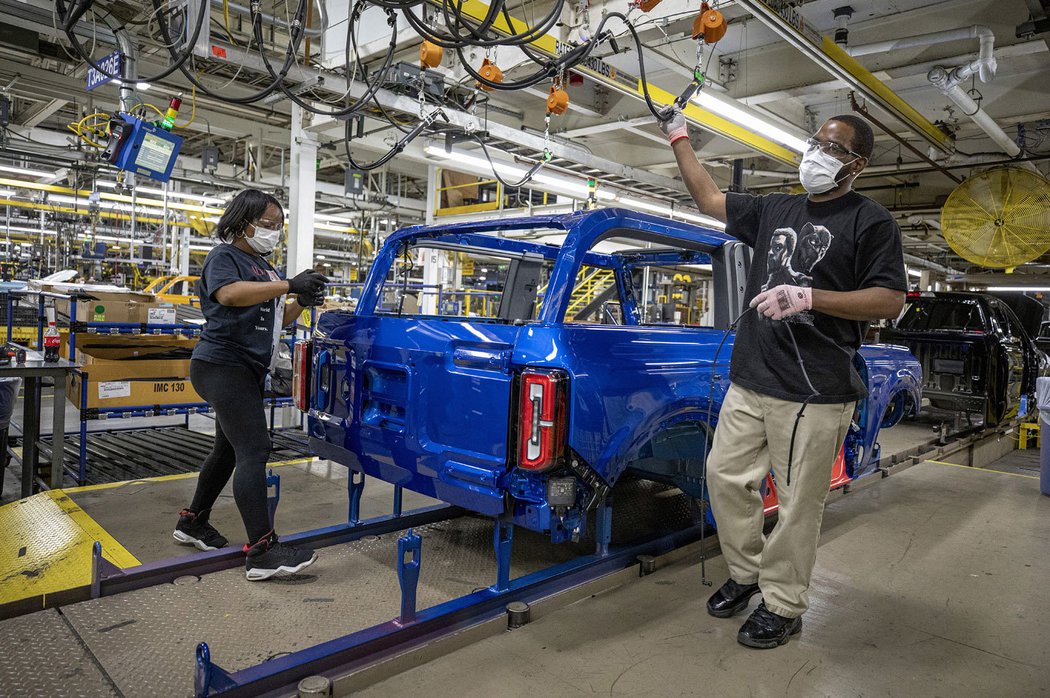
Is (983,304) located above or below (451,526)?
above

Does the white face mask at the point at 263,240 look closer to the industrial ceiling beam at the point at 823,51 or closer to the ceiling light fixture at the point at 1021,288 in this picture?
the industrial ceiling beam at the point at 823,51

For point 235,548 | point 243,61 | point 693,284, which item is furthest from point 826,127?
point 693,284

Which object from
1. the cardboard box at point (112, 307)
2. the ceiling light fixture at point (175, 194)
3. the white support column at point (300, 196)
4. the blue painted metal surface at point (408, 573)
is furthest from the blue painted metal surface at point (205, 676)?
the ceiling light fixture at point (175, 194)

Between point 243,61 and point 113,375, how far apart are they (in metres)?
2.51

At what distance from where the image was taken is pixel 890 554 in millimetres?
3830

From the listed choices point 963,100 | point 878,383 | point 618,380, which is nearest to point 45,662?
point 618,380

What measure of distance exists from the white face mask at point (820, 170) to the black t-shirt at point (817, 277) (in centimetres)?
7

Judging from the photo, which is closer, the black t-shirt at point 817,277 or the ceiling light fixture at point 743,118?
the black t-shirt at point 817,277

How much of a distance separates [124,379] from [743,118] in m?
5.49

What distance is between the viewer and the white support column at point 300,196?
7.11 m

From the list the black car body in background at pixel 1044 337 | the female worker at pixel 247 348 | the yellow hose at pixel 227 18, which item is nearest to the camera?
the female worker at pixel 247 348

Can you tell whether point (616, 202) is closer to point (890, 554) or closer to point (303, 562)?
point (890, 554)

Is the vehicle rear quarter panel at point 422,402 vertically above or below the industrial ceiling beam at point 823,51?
below

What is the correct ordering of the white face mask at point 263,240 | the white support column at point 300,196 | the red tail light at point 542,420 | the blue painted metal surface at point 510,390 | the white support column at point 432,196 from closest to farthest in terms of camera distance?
the red tail light at point 542,420 → the blue painted metal surface at point 510,390 → the white face mask at point 263,240 → the white support column at point 300,196 → the white support column at point 432,196
